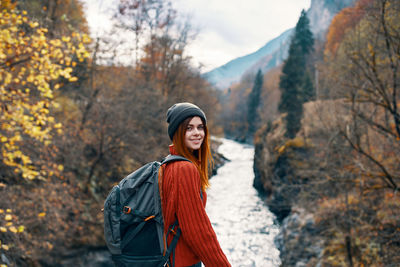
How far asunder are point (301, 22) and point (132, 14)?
31539mm

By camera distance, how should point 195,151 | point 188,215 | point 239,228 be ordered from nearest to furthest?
point 188,215 → point 195,151 → point 239,228

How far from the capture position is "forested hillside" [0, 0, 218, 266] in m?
4.76

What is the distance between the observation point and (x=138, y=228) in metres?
1.51

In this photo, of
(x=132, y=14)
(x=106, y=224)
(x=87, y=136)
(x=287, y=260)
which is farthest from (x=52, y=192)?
(x=132, y=14)

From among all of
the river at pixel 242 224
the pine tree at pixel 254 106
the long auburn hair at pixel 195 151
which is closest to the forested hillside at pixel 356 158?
the river at pixel 242 224

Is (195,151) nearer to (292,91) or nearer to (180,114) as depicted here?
(180,114)

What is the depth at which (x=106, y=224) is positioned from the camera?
5.10 feet

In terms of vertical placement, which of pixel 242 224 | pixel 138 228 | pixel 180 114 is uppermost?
pixel 180 114

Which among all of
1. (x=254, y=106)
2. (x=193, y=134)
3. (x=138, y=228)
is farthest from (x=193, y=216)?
(x=254, y=106)

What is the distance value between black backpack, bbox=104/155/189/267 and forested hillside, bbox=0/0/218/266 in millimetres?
3088

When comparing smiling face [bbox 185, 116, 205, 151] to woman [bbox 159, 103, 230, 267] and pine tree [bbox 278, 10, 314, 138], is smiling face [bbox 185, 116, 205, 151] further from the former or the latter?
pine tree [bbox 278, 10, 314, 138]

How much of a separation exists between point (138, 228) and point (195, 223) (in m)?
0.35

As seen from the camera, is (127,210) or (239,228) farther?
(239,228)

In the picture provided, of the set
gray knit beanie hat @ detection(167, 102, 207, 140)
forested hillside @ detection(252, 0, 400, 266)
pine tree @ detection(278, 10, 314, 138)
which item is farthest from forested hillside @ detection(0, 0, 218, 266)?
pine tree @ detection(278, 10, 314, 138)
